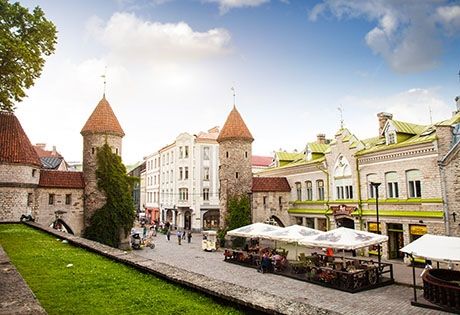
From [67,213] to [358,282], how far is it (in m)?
23.8

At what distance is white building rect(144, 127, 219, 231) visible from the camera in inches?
1986

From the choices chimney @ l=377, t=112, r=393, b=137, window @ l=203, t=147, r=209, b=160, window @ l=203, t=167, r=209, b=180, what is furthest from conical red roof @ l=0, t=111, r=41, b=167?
chimney @ l=377, t=112, r=393, b=137

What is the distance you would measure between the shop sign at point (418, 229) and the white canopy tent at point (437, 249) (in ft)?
28.0

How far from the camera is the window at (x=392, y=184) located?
25547 mm

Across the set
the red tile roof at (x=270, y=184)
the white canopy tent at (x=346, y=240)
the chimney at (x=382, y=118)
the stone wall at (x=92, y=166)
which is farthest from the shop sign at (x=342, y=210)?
the stone wall at (x=92, y=166)

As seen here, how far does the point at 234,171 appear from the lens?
116 feet

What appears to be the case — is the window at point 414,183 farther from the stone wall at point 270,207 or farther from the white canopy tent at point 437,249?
the stone wall at point 270,207

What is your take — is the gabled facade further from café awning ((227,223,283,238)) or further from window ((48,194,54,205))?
window ((48,194,54,205))

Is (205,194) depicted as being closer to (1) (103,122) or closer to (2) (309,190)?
(2) (309,190)

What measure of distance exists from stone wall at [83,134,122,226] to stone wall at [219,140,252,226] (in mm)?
10496

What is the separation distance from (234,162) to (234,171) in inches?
36.3

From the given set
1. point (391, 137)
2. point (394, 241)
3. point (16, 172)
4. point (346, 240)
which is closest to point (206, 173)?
point (16, 172)

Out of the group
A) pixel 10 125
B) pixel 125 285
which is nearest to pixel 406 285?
pixel 125 285

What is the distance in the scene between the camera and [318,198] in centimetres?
3347
